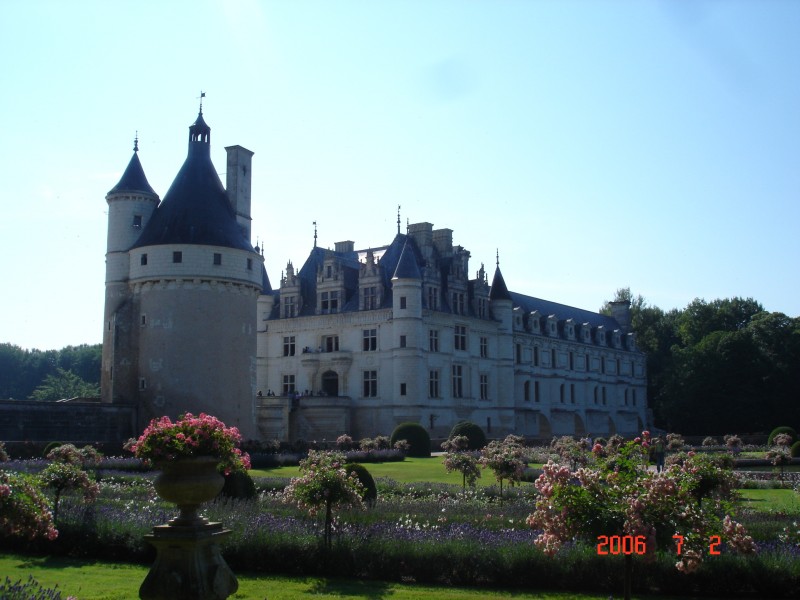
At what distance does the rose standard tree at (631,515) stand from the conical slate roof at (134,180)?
1350 inches

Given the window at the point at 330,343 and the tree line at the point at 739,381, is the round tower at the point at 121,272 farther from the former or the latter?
the tree line at the point at 739,381

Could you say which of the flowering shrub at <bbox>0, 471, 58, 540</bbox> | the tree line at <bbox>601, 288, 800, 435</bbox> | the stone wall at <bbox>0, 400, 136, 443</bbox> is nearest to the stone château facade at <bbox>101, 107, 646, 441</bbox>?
the stone wall at <bbox>0, 400, 136, 443</bbox>

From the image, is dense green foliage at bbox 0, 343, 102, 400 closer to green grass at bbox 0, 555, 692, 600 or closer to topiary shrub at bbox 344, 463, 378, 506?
topiary shrub at bbox 344, 463, 378, 506

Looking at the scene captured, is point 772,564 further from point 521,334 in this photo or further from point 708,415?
point 708,415

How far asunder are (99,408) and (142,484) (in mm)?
13692

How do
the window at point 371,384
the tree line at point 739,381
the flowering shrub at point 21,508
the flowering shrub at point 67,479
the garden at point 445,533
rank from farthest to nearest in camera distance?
the tree line at point 739,381
the window at point 371,384
the flowering shrub at point 67,479
the flowering shrub at point 21,508
the garden at point 445,533

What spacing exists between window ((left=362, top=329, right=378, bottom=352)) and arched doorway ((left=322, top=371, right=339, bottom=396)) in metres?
2.84

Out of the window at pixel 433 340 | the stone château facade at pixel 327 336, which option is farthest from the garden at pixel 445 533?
the window at pixel 433 340

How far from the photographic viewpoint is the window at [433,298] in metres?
50.0

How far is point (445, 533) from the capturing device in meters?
13.6

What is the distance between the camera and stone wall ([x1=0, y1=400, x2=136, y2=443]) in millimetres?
31109

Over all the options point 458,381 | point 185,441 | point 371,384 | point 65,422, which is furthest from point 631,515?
point 458,381

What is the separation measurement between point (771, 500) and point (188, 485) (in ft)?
55.7

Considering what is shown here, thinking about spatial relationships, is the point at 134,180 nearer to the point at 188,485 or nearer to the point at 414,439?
the point at 414,439
